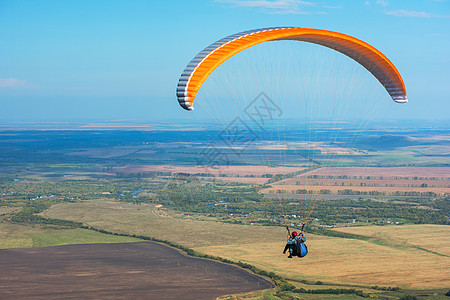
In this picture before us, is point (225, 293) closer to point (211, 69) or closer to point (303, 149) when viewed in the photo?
point (211, 69)

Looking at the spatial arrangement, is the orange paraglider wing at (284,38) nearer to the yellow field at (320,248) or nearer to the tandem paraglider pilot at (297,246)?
the tandem paraglider pilot at (297,246)

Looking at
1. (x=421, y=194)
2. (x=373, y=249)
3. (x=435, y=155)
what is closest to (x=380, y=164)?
(x=435, y=155)

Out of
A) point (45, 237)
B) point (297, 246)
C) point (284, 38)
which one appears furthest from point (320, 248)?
point (284, 38)

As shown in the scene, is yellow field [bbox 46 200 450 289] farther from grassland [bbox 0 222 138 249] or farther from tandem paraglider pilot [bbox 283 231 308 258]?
tandem paraglider pilot [bbox 283 231 308 258]

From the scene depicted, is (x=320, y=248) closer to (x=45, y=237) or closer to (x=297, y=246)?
(x=297, y=246)

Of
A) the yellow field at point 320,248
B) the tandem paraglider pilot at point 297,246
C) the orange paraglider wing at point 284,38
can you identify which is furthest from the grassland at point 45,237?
the orange paraglider wing at point 284,38
